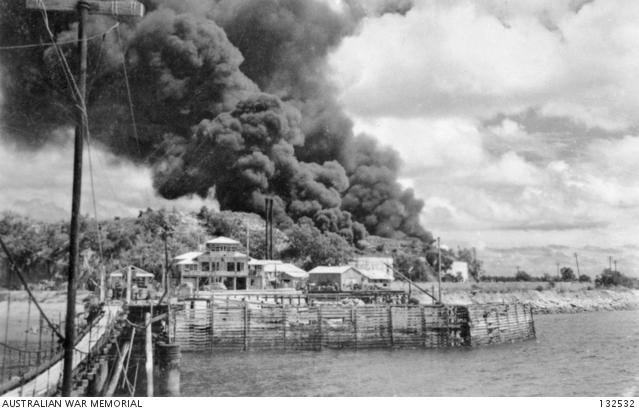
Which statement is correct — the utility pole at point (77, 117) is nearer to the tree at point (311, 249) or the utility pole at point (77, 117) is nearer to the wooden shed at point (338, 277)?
the wooden shed at point (338, 277)

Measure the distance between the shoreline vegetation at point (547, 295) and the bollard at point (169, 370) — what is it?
4177 cm

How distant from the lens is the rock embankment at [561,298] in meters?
61.1

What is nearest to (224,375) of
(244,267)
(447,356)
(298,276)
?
(447,356)

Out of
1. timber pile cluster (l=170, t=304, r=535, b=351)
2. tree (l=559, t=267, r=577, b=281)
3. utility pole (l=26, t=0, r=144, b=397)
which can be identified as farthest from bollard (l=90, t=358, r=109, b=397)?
tree (l=559, t=267, r=577, b=281)

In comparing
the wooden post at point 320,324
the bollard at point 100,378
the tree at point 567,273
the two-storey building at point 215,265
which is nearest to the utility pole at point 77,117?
the bollard at point 100,378

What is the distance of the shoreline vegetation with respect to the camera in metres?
61.1

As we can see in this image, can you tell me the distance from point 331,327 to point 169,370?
13.9 meters

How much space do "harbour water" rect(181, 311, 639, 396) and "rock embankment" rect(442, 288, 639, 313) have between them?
29768 mm

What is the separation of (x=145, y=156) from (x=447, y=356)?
3604 cm

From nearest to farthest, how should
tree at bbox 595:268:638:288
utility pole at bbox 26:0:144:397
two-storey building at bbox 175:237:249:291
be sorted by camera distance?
utility pole at bbox 26:0:144:397 < two-storey building at bbox 175:237:249:291 < tree at bbox 595:268:638:288

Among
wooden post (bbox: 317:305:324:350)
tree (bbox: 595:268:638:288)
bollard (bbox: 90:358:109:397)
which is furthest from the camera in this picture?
tree (bbox: 595:268:638:288)

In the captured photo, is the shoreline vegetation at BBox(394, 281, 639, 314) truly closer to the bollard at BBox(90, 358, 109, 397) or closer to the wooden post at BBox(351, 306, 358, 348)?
the wooden post at BBox(351, 306, 358, 348)

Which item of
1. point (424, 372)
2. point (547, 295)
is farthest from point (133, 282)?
point (547, 295)

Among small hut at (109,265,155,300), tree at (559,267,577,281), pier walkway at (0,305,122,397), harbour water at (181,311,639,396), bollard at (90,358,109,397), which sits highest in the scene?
tree at (559,267,577,281)
